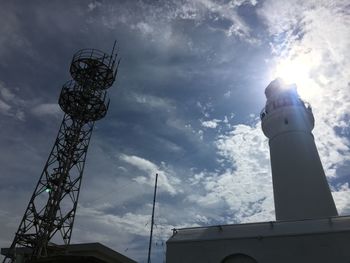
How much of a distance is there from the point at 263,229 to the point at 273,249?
1.33m

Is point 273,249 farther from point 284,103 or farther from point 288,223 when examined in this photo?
point 284,103

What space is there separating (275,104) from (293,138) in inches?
145

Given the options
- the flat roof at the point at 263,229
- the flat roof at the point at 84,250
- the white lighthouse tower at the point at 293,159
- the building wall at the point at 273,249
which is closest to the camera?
the building wall at the point at 273,249

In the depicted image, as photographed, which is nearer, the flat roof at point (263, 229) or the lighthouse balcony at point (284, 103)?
the flat roof at point (263, 229)

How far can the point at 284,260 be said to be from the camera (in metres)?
16.9

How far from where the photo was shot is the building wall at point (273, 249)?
1633cm

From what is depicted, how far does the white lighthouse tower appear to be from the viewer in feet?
72.0

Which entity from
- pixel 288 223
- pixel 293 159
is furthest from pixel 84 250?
pixel 293 159

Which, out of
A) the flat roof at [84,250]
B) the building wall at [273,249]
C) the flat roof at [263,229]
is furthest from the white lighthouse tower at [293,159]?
the flat roof at [84,250]

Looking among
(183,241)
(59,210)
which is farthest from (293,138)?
(59,210)

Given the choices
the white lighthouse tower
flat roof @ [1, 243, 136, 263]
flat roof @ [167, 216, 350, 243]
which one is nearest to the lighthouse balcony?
the white lighthouse tower

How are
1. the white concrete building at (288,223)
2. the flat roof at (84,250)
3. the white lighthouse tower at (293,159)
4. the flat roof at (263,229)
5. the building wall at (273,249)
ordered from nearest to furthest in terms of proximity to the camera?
1. the building wall at (273,249)
2. the white concrete building at (288,223)
3. the flat roof at (263,229)
4. the white lighthouse tower at (293,159)
5. the flat roof at (84,250)

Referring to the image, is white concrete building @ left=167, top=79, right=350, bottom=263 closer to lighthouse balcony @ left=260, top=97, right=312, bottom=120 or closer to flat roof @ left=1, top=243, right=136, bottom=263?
lighthouse balcony @ left=260, top=97, right=312, bottom=120

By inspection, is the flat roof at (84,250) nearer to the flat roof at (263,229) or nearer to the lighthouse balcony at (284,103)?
the flat roof at (263,229)
